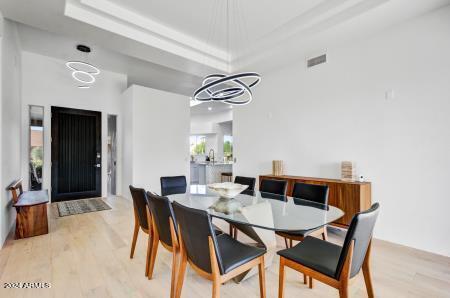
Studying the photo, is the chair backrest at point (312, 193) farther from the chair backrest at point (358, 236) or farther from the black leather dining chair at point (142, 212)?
the black leather dining chair at point (142, 212)

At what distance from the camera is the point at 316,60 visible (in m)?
4.02

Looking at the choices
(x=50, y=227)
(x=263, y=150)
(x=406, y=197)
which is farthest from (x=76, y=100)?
(x=406, y=197)

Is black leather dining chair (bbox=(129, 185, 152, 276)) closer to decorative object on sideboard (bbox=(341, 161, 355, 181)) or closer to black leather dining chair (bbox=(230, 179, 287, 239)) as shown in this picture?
black leather dining chair (bbox=(230, 179, 287, 239))

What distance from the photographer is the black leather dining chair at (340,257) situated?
1.42 m

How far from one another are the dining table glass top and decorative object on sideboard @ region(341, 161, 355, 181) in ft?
4.16

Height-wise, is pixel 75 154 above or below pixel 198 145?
below

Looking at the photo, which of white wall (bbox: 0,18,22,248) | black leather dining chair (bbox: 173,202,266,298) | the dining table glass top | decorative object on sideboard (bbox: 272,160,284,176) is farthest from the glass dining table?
white wall (bbox: 0,18,22,248)

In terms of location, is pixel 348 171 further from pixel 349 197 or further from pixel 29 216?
pixel 29 216

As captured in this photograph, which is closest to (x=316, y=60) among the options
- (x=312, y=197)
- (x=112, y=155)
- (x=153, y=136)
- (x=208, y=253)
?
(x=312, y=197)

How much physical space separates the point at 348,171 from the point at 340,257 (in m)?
2.28

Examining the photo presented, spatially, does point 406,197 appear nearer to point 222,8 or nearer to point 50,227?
point 222,8

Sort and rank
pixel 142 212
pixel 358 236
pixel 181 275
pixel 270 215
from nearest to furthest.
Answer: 1. pixel 358 236
2. pixel 181 275
3. pixel 270 215
4. pixel 142 212

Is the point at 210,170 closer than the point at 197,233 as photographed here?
No

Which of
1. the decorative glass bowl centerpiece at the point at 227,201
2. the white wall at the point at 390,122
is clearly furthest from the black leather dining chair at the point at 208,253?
the white wall at the point at 390,122
